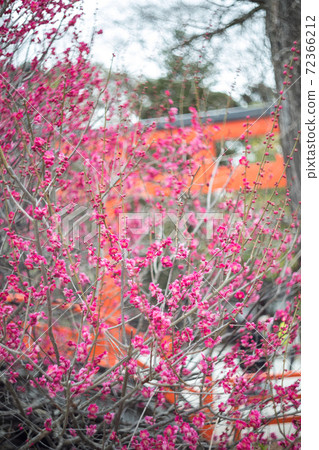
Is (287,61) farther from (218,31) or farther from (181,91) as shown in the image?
(181,91)

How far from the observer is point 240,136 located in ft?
6.18

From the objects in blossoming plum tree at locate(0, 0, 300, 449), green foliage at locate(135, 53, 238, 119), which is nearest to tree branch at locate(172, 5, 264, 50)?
green foliage at locate(135, 53, 238, 119)

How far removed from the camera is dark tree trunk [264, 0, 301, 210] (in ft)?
6.09

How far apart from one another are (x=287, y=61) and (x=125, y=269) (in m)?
1.07

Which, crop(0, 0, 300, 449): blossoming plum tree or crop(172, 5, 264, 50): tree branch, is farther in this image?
crop(172, 5, 264, 50): tree branch

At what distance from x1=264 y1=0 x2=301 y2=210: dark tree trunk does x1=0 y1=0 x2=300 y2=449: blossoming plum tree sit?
55mm

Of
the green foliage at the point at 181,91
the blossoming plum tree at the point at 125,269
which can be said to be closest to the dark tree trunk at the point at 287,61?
the blossoming plum tree at the point at 125,269

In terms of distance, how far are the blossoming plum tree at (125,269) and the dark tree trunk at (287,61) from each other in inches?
2.2

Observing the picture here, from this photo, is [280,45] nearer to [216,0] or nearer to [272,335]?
[216,0]

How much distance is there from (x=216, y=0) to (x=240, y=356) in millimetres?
1434

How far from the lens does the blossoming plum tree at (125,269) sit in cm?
163

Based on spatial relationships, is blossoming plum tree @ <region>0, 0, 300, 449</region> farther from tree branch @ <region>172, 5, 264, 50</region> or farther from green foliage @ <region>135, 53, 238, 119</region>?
tree branch @ <region>172, 5, 264, 50</region>

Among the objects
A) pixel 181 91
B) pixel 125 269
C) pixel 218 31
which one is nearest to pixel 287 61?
pixel 218 31

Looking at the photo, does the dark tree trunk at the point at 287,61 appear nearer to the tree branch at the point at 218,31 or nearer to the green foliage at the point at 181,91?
the tree branch at the point at 218,31
